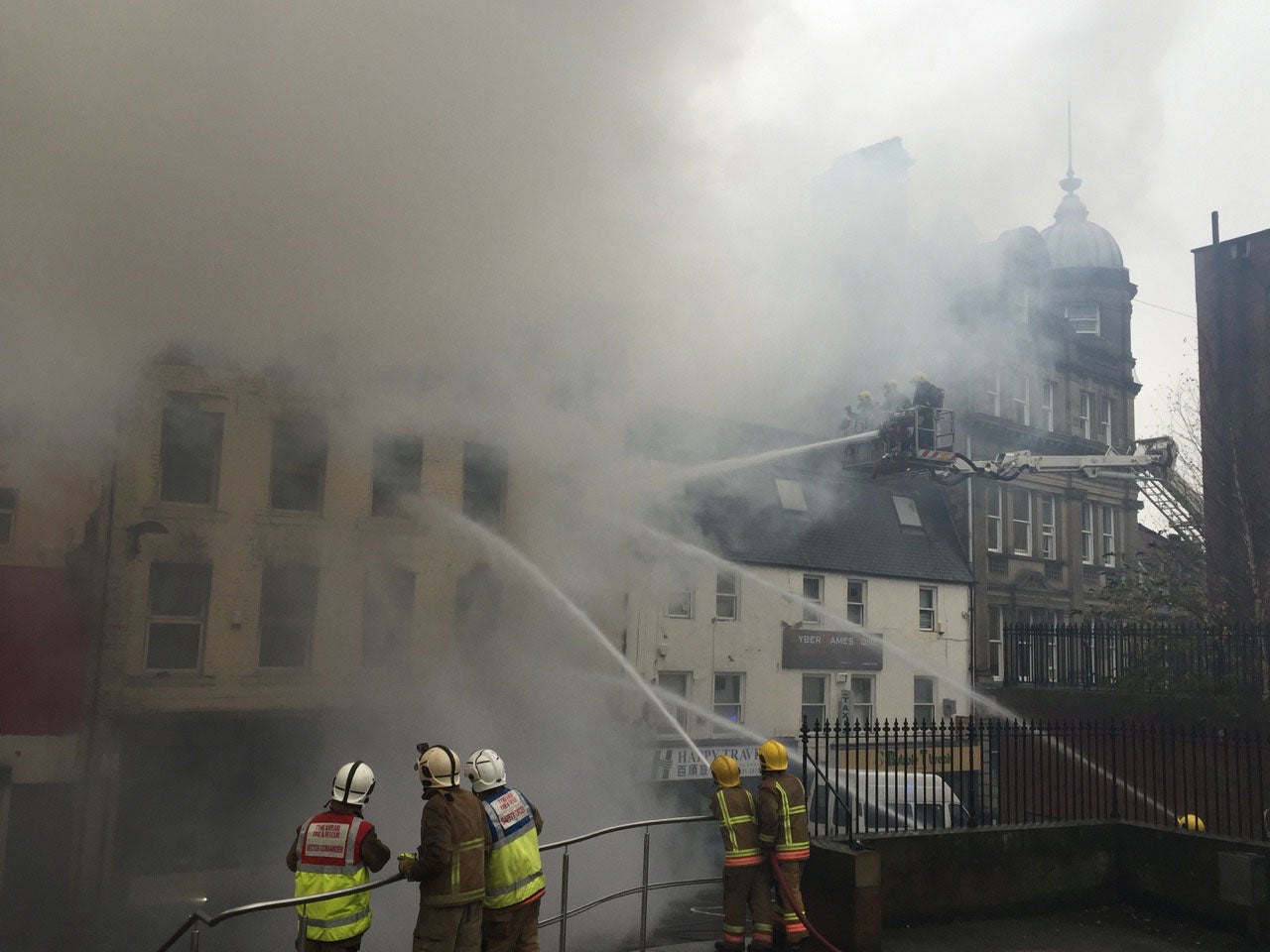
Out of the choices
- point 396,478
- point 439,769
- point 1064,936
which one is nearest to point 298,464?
point 396,478

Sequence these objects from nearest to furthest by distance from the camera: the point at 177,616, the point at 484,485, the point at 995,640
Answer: the point at 177,616 → the point at 484,485 → the point at 995,640

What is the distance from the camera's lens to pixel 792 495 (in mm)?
21781

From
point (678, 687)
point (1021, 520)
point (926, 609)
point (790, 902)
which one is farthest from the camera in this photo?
point (1021, 520)

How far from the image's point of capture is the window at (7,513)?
530 inches

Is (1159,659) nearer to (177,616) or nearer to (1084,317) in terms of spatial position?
(177,616)

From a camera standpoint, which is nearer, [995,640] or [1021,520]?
[995,640]

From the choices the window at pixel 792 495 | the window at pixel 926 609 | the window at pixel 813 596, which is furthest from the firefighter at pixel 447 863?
the window at pixel 926 609

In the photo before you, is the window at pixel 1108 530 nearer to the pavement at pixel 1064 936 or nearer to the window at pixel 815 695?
the window at pixel 815 695

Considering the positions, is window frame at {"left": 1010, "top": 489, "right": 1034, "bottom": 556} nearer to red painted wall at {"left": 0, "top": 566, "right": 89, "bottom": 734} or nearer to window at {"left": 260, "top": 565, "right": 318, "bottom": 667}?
window at {"left": 260, "top": 565, "right": 318, "bottom": 667}

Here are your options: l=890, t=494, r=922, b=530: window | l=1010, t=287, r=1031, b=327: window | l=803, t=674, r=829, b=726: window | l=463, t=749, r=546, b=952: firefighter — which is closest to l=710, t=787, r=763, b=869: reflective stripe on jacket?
l=463, t=749, r=546, b=952: firefighter

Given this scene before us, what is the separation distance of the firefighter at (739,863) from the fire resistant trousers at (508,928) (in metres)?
1.66

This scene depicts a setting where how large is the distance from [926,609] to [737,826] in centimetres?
1729

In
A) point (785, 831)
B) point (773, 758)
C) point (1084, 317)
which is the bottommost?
point (785, 831)

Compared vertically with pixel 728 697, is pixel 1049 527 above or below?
above
